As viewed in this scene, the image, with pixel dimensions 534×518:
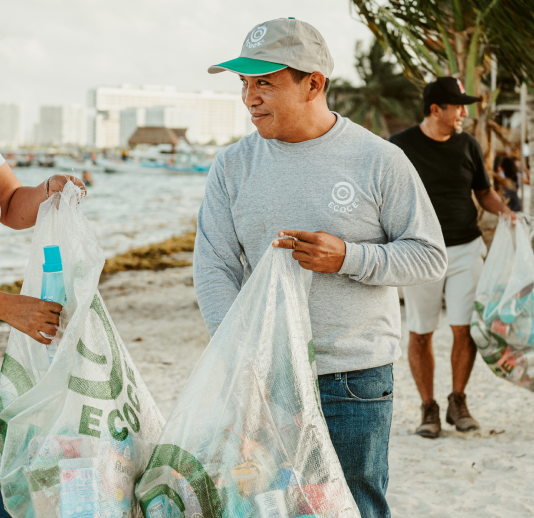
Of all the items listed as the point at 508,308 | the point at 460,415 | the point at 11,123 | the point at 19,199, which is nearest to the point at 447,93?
the point at 508,308

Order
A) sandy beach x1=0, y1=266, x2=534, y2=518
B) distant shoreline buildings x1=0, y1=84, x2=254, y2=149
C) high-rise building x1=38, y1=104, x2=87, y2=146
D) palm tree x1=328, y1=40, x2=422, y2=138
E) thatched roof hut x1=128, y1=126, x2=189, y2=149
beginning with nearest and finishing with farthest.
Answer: sandy beach x1=0, y1=266, x2=534, y2=518, palm tree x1=328, y1=40, x2=422, y2=138, thatched roof hut x1=128, y1=126, x2=189, y2=149, distant shoreline buildings x1=0, y1=84, x2=254, y2=149, high-rise building x1=38, y1=104, x2=87, y2=146

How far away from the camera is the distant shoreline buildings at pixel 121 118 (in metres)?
100

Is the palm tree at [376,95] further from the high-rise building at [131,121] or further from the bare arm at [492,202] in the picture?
the high-rise building at [131,121]

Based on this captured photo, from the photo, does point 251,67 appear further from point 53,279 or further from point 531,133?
point 531,133

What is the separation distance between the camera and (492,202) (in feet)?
10.7

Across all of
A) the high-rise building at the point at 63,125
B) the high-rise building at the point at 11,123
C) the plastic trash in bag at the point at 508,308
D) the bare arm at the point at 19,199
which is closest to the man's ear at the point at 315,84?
the bare arm at the point at 19,199

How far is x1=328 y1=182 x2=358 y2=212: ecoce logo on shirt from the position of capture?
146 centimetres

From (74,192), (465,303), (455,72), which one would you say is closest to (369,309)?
(74,192)

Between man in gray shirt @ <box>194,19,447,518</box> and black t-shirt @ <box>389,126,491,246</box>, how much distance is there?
1.73 m

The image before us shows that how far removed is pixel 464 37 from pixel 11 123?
4189 inches

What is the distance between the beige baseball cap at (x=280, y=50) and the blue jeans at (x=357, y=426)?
2.35 ft

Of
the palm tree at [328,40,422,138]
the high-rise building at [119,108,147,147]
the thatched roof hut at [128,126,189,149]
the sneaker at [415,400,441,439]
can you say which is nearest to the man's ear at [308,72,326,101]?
the sneaker at [415,400,441,439]

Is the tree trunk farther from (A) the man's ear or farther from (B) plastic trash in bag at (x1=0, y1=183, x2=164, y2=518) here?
(B) plastic trash in bag at (x1=0, y1=183, x2=164, y2=518)

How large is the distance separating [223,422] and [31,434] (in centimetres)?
40
